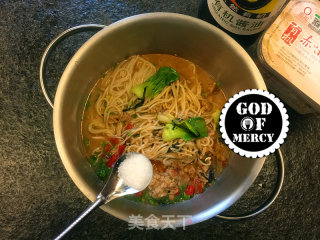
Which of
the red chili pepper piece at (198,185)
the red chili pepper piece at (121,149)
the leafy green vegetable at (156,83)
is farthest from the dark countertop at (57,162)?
the leafy green vegetable at (156,83)

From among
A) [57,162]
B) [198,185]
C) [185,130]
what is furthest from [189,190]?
[57,162]

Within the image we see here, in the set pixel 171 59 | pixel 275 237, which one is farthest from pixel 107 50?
pixel 275 237

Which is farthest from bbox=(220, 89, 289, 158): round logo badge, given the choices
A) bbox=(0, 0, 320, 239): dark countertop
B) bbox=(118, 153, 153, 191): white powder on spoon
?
bbox=(118, 153, 153, 191): white powder on spoon

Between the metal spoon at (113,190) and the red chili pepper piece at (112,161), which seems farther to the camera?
the red chili pepper piece at (112,161)

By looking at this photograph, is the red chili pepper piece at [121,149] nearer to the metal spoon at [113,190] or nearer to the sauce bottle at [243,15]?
the metal spoon at [113,190]

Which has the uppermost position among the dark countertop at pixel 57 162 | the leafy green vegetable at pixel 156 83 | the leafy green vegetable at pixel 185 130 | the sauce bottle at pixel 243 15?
the sauce bottle at pixel 243 15

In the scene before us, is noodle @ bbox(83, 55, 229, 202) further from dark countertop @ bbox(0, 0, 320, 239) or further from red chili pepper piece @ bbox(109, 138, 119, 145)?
dark countertop @ bbox(0, 0, 320, 239)

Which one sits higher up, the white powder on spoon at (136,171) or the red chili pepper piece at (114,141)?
the white powder on spoon at (136,171)

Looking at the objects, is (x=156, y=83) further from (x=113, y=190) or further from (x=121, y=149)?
(x=113, y=190)
